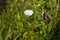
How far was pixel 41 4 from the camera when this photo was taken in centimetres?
249

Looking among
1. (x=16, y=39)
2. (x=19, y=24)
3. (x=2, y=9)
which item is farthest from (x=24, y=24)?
(x=2, y=9)

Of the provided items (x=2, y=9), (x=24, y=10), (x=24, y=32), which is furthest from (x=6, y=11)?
(x=24, y=32)

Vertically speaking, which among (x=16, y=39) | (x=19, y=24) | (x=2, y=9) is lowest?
(x=16, y=39)

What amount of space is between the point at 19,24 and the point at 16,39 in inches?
7.0

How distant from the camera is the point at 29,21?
2.38 meters

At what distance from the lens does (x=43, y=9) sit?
2.44 metres

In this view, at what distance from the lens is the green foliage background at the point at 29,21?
89.6 inches

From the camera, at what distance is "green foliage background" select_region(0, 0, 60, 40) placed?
7.47 ft

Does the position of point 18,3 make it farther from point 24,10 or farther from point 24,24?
point 24,24

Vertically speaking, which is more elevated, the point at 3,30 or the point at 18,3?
the point at 18,3

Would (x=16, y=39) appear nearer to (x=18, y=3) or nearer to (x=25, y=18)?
(x=25, y=18)

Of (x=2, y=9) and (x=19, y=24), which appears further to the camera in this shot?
(x=2, y=9)

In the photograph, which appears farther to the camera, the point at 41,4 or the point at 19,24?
the point at 41,4

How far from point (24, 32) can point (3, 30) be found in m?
0.24
